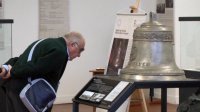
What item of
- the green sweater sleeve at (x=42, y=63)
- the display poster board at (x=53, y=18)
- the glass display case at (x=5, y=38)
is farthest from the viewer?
the display poster board at (x=53, y=18)

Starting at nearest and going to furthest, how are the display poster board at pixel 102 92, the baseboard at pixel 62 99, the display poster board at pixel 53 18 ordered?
the display poster board at pixel 102 92 < the display poster board at pixel 53 18 < the baseboard at pixel 62 99

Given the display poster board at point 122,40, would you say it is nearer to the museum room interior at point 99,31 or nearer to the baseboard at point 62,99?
the museum room interior at point 99,31

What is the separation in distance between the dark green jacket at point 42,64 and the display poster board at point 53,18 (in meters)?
4.26

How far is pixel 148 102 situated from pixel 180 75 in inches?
252

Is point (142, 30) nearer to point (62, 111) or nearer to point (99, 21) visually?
point (62, 111)

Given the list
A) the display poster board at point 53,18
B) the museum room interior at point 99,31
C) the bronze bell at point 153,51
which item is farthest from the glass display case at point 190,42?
the bronze bell at point 153,51

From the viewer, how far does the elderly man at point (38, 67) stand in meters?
4.18

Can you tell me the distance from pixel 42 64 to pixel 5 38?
99.2 inches

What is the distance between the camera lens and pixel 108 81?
8.34ft

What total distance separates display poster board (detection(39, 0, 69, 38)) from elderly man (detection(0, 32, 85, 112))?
4106 mm

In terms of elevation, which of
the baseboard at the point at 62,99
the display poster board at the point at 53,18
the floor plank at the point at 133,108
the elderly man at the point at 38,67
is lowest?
the floor plank at the point at 133,108

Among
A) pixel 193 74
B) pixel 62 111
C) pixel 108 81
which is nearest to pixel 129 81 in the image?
pixel 108 81

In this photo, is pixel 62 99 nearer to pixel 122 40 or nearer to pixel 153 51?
pixel 122 40

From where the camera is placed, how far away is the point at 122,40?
7.43m
